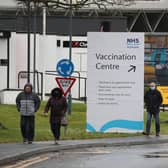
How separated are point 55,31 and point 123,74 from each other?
70.8 ft

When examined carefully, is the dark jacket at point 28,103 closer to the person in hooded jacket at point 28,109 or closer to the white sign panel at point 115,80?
the person in hooded jacket at point 28,109

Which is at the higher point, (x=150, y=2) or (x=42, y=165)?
(x=150, y=2)

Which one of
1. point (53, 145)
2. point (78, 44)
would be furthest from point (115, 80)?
point (78, 44)

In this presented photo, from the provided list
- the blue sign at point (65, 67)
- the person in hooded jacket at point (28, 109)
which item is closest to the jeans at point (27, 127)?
the person in hooded jacket at point (28, 109)

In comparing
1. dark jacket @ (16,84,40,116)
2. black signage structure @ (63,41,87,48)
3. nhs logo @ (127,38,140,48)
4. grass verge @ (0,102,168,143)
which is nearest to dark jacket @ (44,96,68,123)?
dark jacket @ (16,84,40,116)

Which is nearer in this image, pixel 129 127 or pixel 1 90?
pixel 129 127

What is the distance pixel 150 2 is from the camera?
230ft

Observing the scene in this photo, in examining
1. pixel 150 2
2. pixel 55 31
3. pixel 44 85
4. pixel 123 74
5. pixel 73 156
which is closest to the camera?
pixel 73 156

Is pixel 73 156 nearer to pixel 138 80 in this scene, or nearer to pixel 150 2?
pixel 138 80

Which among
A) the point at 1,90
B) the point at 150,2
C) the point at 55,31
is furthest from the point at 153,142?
the point at 150,2

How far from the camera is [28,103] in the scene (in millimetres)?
18547

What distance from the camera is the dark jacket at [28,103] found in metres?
18.5

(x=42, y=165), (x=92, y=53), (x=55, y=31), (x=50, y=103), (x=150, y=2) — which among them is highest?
(x=150, y=2)

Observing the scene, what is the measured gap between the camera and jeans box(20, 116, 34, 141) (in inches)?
728
